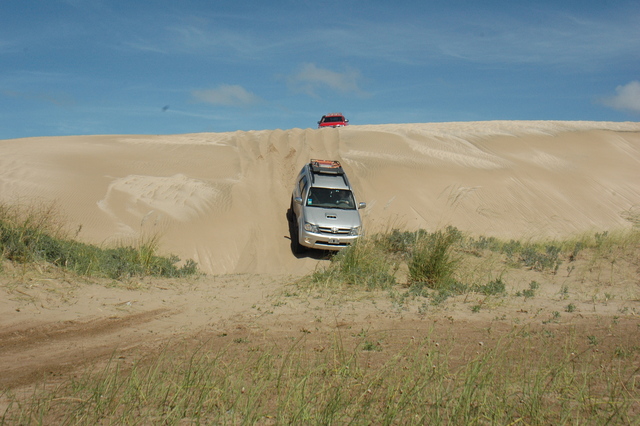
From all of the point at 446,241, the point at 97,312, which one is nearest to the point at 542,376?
the point at 446,241

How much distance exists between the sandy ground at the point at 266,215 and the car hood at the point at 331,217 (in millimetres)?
1031

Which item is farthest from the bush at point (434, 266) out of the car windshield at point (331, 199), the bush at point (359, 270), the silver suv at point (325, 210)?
the car windshield at point (331, 199)

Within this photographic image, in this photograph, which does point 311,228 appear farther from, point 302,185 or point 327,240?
point 302,185

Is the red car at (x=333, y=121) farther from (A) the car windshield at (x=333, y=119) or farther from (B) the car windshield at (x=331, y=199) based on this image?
(B) the car windshield at (x=331, y=199)

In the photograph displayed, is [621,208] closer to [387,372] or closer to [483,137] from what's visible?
[483,137]

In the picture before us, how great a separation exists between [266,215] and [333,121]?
822 inches

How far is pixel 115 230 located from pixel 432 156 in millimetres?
16484

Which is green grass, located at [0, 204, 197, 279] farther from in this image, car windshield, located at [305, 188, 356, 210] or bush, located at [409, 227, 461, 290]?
car windshield, located at [305, 188, 356, 210]

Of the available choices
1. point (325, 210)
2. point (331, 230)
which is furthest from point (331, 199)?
point (331, 230)

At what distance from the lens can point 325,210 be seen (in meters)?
14.9

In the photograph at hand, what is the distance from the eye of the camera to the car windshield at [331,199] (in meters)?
15.3

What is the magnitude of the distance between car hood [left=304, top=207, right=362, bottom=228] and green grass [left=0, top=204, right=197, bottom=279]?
485 cm

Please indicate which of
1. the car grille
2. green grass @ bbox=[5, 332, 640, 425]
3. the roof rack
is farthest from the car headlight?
green grass @ bbox=[5, 332, 640, 425]

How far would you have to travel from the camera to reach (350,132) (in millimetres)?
32312
